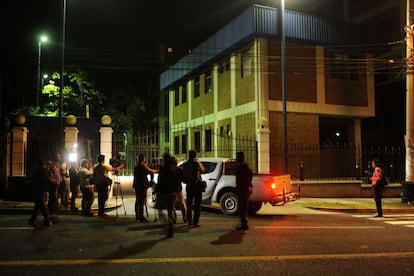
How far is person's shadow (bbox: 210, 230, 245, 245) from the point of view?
29.3 feet

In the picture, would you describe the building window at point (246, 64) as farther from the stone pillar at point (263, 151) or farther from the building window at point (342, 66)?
the stone pillar at point (263, 151)

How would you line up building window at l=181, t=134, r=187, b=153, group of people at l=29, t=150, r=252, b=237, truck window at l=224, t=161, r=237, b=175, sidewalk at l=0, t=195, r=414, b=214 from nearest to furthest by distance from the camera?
group of people at l=29, t=150, r=252, b=237, truck window at l=224, t=161, r=237, b=175, sidewalk at l=0, t=195, r=414, b=214, building window at l=181, t=134, r=187, b=153

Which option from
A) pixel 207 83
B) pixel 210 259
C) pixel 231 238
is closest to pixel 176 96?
pixel 207 83

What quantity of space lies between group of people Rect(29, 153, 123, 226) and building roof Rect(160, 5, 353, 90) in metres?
11.9

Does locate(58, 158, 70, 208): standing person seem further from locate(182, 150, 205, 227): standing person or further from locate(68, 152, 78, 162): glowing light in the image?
locate(182, 150, 205, 227): standing person

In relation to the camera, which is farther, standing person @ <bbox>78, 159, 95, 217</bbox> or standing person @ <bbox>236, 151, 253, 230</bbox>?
standing person @ <bbox>78, 159, 95, 217</bbox>

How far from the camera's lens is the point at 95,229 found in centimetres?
1048

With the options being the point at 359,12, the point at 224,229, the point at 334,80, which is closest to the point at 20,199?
the point at 224,229

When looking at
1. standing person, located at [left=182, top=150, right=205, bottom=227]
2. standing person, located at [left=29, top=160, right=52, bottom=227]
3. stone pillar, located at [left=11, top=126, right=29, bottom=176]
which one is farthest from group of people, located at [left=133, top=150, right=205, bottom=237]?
stone pillar, located at [left=11, top=126, right=29, bottom=176]

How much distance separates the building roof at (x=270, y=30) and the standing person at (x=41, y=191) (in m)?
14.2

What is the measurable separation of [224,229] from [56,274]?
15.6 ft

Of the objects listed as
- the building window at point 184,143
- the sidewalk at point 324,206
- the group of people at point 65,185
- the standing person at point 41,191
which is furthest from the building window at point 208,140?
the standing person at point 41,191

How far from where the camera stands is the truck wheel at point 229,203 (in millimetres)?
13750

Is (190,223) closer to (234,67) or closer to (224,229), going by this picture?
(224,229)
